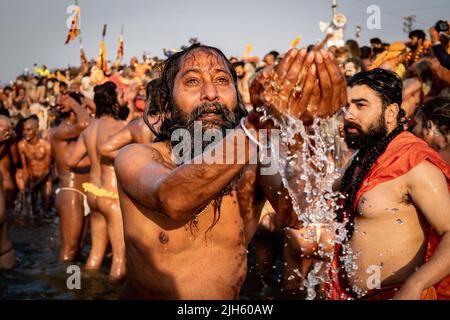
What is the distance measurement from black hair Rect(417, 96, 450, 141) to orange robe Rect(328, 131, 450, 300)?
2.83 feet

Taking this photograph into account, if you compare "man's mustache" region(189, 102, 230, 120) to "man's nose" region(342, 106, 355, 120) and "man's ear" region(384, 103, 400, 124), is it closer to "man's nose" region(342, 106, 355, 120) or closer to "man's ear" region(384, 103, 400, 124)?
"man's nose" region(342, 106, 355, 120)

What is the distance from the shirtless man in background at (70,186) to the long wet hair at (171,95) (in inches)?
160

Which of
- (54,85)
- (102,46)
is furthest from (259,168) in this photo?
(54,85)

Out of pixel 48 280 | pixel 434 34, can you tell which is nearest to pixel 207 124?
pixel 48 280

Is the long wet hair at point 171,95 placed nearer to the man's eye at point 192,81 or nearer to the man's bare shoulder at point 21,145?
the man's eye at point 192,81

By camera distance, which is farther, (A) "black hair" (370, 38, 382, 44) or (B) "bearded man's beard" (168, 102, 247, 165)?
(A) "black hair" (370, 38, 382, 44)

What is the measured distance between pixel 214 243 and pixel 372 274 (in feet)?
A: 3.51

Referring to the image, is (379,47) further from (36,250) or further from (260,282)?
(36,250)

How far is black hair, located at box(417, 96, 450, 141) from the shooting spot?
11.4 ft

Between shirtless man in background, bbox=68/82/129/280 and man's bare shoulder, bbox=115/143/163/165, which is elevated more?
man's bare shoulder, bbox=115/143/163/165

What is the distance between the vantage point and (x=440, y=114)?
3.47 m

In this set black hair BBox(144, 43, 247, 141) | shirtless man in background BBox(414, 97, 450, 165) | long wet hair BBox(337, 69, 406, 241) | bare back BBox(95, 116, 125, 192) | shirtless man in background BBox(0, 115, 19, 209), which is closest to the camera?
black hair BBox(144, 43, 247, 141)

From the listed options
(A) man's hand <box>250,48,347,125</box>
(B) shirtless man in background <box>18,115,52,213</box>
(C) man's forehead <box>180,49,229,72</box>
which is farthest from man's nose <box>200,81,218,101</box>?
(B) shirtless man in background <box>18,115,52,213</box>
